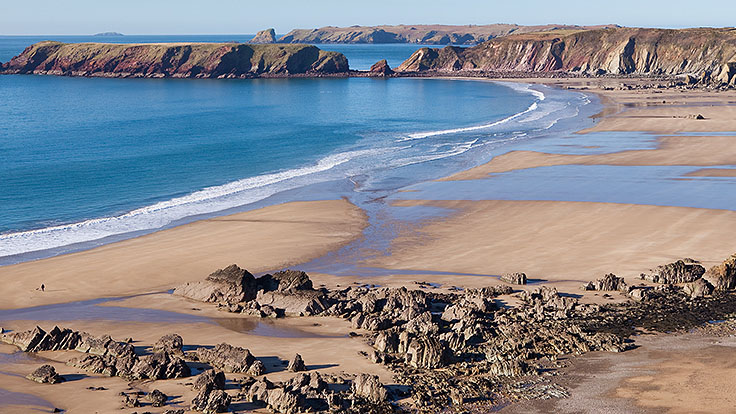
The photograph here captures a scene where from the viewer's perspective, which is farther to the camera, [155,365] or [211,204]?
[211,204]

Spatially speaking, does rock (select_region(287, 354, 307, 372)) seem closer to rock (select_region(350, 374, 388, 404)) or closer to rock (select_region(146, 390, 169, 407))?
rock (select_region(350, 374, 388, 404))

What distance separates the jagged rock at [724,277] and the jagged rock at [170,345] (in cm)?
1671

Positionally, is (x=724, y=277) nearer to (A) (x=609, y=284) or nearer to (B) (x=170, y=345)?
(A) (x=609, y=284)

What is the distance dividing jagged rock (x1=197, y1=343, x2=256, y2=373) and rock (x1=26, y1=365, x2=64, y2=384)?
3295 mm

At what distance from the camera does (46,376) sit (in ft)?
53.4

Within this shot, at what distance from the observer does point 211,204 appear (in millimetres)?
41062

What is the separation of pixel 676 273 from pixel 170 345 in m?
16.4

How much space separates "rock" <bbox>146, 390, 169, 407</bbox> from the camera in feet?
49.2

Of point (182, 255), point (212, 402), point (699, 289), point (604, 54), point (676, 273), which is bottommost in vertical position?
point (182, 255)

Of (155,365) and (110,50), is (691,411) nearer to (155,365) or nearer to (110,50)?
(155,365)

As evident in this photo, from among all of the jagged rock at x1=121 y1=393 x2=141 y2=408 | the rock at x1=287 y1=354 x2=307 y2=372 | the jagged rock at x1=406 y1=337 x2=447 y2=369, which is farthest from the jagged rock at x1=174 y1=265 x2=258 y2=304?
the jagged rock at x1=121 y1=393 x2=141 y2=408

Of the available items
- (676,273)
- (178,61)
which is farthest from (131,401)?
(178,61)

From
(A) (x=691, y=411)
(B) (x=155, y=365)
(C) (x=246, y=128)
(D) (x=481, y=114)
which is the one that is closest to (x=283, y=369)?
(B) (x=155, y=365)

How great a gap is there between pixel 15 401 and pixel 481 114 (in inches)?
3058
